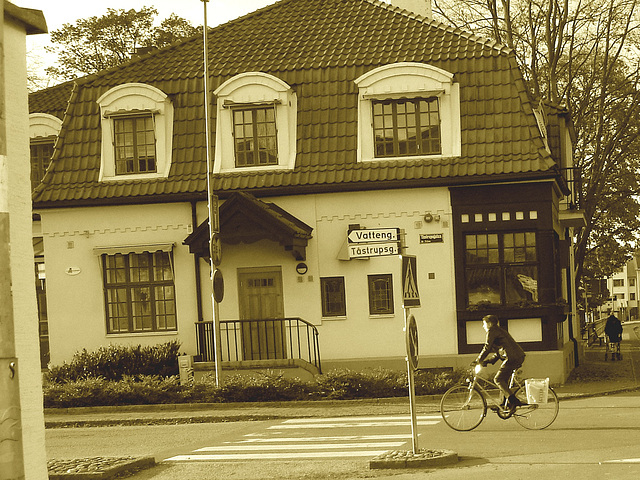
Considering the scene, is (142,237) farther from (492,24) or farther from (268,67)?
(492,24)

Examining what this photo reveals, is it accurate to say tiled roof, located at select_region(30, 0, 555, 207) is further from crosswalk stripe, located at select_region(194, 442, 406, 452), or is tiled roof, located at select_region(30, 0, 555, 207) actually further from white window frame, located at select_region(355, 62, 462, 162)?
crosswalk stripe, located at select_region(194, 442, 406, 452)

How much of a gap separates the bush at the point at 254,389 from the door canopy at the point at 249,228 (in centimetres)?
337

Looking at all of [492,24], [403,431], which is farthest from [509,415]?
[492,24]

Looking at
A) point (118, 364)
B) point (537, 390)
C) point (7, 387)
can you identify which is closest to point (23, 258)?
point (7, 387)

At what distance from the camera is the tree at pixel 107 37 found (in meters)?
45.3

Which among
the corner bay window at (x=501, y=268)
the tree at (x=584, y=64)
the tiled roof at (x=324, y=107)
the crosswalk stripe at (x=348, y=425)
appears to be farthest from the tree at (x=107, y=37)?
the crosswalk stripe at (x=348, y=425)

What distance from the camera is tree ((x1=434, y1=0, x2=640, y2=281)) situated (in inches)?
1379

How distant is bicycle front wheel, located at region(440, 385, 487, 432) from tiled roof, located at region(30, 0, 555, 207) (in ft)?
29.4

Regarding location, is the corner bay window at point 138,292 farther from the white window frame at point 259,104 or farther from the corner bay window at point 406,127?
the corner bay window at point 406,127

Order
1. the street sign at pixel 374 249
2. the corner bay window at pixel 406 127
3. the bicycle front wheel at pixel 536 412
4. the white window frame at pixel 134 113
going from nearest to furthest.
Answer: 1. the street sign at pixel 374 249
2. the bicycle front wheel at pixel 536 412
3. the corner bay window at pixel 406 127
4. the white window frame at pixel 134 113

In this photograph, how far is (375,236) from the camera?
44.2 feet

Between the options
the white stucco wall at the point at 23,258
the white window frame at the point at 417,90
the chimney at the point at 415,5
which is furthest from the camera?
the chimney at the point at 415,5

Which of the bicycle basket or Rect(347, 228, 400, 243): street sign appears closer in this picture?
Rect(347, 228, 400, 243): street sign

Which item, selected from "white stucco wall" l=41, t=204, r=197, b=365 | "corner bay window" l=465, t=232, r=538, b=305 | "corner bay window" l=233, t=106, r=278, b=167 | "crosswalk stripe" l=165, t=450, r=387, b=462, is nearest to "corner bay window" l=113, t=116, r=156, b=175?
"white stucco wall" l=41, t=204, r=197, b=365
